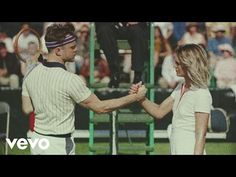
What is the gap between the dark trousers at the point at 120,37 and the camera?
5.78m

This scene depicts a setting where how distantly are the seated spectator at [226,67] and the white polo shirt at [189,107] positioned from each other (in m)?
0.71

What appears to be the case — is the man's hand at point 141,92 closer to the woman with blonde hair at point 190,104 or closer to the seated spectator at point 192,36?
the woman with blonde hair at point 190,104

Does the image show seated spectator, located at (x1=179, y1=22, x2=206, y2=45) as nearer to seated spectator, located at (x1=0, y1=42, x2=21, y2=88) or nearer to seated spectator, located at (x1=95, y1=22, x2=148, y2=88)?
seated spectator, located at (x1=95, y1=22, x2=148, y2=88)

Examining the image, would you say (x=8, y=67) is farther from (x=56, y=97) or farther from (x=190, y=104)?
(x=190, y=104)

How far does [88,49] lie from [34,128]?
899 mm

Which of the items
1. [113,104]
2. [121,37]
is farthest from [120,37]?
[113,104]

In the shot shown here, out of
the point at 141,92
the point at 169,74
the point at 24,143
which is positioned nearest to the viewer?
the point at 141,92

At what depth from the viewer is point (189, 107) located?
16.1 ft

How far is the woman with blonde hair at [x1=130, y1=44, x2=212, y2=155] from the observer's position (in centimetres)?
491

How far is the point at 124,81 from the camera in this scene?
5.78 m

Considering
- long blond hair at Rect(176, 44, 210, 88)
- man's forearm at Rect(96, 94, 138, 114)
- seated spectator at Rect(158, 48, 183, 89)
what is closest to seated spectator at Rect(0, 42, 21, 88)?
man's forearm at Rect(96, 94, 138, 114)

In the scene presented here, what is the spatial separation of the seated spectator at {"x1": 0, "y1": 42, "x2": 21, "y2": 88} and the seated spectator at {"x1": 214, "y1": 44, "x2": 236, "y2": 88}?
176cm

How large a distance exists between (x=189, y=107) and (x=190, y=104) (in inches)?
1.0
